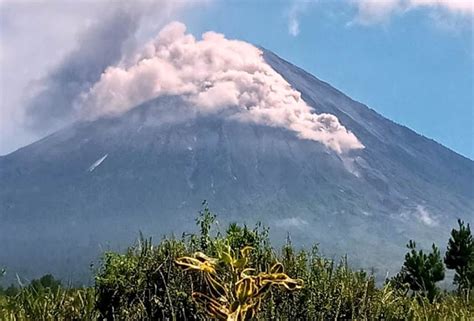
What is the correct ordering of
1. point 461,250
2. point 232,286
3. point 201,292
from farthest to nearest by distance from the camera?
point 461,250, point 201,292, point 232,286

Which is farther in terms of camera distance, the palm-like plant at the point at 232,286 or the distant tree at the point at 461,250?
the distant tree at the point at 461,250

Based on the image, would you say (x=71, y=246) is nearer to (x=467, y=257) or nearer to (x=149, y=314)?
(x=467, y=257)

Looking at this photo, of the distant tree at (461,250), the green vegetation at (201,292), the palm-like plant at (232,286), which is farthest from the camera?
the distant tree at (461,250)

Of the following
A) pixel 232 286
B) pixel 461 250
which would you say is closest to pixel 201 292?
pixel 232 286

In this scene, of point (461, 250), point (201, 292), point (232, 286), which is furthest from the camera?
point (461, 250)

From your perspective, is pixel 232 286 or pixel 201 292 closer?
pixel 232 286

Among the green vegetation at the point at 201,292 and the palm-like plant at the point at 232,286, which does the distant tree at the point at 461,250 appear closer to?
the green vegetation at the point at 201,292

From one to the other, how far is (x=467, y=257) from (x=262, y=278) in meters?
19.3

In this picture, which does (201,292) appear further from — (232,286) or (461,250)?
(461,250)

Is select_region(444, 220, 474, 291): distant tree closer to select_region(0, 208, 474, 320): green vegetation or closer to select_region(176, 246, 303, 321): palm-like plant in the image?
select_region(0, 208, 474, 320): green vegetation

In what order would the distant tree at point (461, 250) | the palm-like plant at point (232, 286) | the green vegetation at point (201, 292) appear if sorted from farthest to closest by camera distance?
the distant tree at point (461, 250), the green vegetation at point (201, 292), the palm-like plant at point (232, 286)

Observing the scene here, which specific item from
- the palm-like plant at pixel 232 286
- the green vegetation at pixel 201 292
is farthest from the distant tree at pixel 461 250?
the palm-like plant at pixel 232 286

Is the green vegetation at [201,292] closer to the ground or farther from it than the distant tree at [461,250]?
closer to the ground

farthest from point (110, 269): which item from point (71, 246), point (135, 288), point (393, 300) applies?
point (71, 246)
